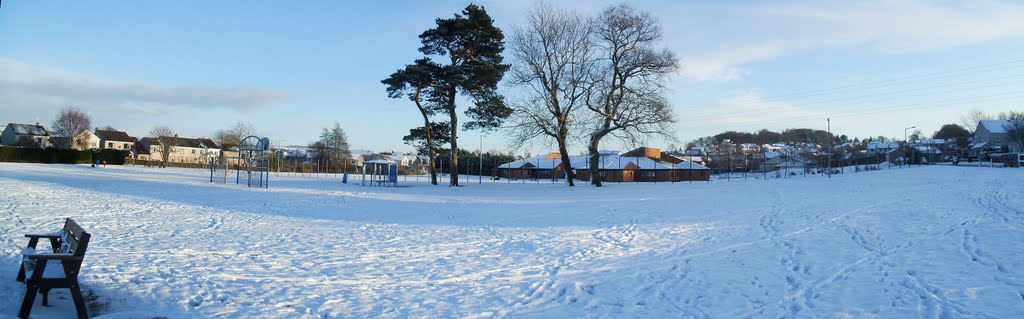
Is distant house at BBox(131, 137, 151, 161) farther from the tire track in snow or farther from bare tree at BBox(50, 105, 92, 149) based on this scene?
the tire track in snow

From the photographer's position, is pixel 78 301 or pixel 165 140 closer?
pixel 78 301

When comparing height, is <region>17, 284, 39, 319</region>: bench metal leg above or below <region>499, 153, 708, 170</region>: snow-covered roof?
below

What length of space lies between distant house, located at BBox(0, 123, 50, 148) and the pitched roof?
53.9 feet

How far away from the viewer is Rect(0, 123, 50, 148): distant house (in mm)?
70625

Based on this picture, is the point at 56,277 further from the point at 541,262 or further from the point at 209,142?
the point at 209,142

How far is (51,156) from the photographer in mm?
47469

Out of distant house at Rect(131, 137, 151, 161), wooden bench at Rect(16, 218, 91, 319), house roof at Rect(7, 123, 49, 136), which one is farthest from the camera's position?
distant house at Rect(131, 137, 151, 161)

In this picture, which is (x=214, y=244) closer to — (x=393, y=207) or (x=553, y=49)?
(x=393, y=207)

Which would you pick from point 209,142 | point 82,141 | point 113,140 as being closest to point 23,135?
point 82,141

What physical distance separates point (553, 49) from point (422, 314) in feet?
87.3

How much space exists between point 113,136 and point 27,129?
1920 cm

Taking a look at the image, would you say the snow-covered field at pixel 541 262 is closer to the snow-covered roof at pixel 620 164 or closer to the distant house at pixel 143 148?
the snow-covered roof at pixel 620 164

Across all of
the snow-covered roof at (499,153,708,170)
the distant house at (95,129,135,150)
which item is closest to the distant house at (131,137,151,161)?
the distant house at (95,129,135,150)

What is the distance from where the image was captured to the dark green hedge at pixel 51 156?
45.9 m
